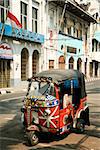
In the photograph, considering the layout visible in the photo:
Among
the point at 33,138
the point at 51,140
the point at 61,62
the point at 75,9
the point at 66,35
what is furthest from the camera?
Result: the point at 75,9

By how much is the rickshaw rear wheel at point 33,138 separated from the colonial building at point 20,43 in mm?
20066

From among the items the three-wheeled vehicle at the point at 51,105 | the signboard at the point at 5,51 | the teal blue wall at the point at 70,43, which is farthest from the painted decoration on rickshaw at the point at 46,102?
the teal blue wall at the point at 70,43

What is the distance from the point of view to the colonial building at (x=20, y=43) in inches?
1209

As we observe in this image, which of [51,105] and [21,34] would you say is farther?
[21,34]

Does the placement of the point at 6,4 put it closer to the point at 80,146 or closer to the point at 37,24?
the point at 37,24

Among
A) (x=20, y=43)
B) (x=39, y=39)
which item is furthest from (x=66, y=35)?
(x=20, y=43)

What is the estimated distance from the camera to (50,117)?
28.6ft

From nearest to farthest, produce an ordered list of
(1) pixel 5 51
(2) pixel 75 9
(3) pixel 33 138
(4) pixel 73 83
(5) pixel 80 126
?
(3) pixel 33 138
(4) pixel 73 83
(5) pixel 80 126
(1) pixel 5 51
(2) pixel 75 9

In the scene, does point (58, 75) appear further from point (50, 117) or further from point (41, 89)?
point (50, 117)

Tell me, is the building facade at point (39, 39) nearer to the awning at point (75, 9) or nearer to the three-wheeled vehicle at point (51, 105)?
the awning at point (75, 9)

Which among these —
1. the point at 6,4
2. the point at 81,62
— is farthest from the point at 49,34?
the point at 81,62

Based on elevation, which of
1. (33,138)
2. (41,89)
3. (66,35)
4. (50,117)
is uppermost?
(66,35)

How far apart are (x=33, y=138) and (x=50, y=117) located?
727 millimetres

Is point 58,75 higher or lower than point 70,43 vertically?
lower
